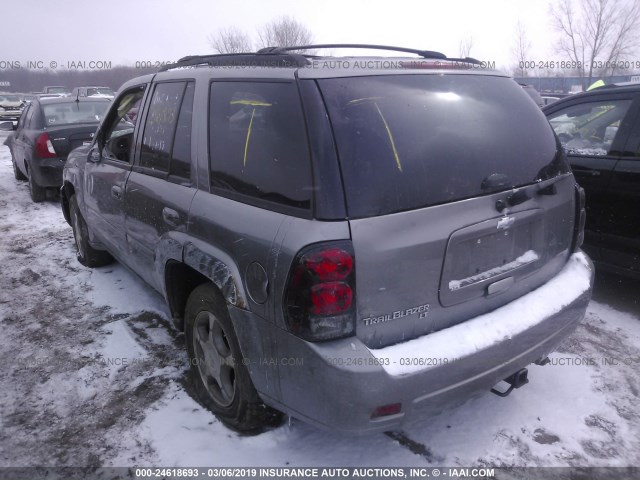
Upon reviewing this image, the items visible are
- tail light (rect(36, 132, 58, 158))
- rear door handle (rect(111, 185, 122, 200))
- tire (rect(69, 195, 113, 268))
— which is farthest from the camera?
tail light (rect(36, 132, 58, 158))

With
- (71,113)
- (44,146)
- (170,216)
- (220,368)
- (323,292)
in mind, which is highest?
(71,113)

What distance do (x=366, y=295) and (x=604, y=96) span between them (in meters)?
3.43

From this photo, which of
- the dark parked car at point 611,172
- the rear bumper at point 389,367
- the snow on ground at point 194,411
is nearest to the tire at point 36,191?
the snow on ground at point 194,411

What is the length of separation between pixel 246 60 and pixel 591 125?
3250 millimetres

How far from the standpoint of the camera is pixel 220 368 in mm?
2564

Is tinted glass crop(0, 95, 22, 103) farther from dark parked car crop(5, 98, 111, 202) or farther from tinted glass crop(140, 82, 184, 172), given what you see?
tinted glass crop(140, 82, 184, 172)

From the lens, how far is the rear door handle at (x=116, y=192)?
11.1ft

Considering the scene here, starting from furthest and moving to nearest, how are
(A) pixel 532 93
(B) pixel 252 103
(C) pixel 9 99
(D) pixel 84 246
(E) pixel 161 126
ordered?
1. (C) pixel 9 99
2. (D) pixel 84 246
3. (A) pixel 532 93
4. (E) pixel 161 126
5. (B) pixel 252 103

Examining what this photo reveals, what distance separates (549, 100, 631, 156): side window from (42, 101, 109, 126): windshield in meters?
6.93

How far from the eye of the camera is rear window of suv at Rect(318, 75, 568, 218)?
1.87 meters

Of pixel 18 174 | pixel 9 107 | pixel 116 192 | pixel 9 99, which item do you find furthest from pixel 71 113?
pixel 9 99

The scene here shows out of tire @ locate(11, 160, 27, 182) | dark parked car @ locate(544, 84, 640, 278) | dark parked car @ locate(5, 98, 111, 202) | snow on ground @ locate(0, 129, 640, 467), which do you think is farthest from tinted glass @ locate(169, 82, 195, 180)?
tire @ locate(11, 160, 27, 182)

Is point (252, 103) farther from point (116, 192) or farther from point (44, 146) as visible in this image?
point (44, 146)

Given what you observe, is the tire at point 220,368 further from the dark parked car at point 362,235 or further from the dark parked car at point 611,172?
the dark parked car at point 611,172
